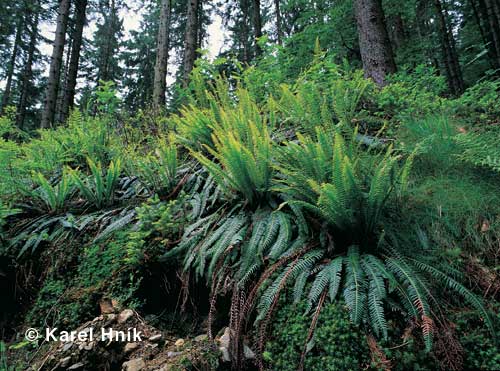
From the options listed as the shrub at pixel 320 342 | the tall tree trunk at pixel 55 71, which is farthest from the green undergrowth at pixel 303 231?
the tall tree trunk at pixel 55 71

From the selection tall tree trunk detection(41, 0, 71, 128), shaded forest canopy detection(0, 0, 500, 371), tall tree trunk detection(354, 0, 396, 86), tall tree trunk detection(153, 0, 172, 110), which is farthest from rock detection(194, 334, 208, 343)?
tall tree trunk detection(41, 0, 71, 128)

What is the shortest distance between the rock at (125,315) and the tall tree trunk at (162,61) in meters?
5.30

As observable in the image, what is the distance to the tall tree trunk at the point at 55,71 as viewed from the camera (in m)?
7.99

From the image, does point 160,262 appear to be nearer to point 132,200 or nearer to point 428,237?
point 132,200

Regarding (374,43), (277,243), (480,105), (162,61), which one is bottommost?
(277,243)

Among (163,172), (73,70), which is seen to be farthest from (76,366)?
(73,70)

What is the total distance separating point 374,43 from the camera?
4426 millimetres

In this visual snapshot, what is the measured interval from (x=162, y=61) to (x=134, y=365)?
6.89 m

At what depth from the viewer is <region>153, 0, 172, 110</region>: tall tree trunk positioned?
692 cm

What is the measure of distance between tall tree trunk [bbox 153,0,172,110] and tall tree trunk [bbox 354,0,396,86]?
4294mm

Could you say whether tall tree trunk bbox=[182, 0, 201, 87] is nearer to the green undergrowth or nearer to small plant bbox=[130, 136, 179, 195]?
the green undergrowth

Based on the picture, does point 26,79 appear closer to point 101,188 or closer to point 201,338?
point 101,188

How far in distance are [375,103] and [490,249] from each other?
2.21 m

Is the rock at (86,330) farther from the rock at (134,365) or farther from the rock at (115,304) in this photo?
the rock at (134,365)
